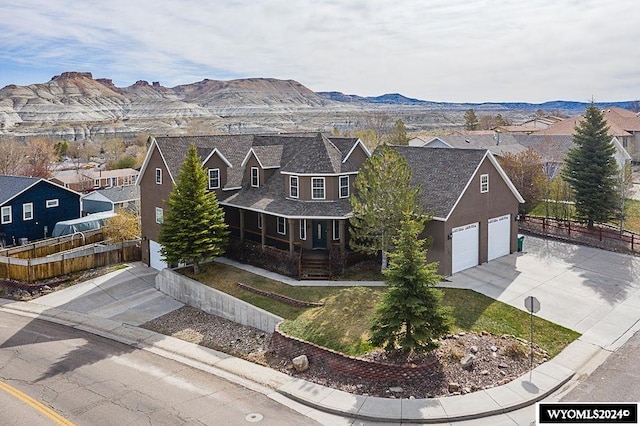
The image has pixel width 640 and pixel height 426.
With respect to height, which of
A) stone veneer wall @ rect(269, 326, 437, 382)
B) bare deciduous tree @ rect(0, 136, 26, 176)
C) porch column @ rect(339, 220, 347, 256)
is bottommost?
stone veneer wall @ rect(269, 326, 437, 382)

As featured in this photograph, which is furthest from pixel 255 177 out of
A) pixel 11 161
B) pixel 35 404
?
pixel 11 161

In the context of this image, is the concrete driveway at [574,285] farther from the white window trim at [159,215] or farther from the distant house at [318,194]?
the white window trim at [159,215]

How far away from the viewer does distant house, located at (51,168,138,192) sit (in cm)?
6028

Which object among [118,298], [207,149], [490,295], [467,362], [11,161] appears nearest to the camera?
[467,362]

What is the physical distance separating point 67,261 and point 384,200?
1923 centimetres

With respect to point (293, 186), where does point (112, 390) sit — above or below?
below

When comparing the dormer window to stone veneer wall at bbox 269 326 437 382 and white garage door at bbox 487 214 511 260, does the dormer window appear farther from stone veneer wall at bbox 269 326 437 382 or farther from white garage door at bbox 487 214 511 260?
stone veneer wall at bbox 269 326 437 382

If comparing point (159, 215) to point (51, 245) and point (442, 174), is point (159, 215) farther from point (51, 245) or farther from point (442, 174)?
point (442, 174)

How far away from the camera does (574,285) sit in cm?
2245

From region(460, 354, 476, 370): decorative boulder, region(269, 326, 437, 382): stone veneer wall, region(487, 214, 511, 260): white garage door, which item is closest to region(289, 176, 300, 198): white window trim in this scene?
region(487, 214, 511, 260): white garage door

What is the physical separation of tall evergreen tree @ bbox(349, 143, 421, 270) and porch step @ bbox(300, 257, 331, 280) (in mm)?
2167

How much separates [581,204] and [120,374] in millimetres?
29642

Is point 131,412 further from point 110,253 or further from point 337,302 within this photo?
point 110,253

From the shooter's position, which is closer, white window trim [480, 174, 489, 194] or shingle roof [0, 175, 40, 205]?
white window trim [480, 174, 489, 194]
